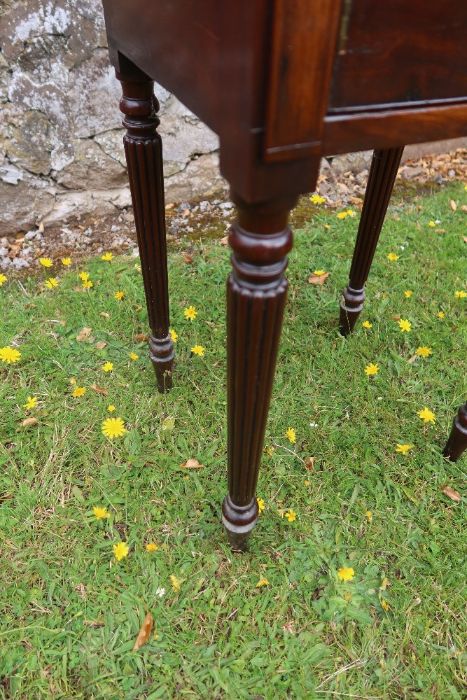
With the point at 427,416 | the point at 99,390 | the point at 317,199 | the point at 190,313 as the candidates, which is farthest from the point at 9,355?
the point at 317,199

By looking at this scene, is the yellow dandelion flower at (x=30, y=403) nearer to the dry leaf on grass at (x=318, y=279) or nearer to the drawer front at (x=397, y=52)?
the dry leaf on grass at (x=318, y=279)

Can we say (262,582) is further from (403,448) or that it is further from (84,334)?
(84,334)

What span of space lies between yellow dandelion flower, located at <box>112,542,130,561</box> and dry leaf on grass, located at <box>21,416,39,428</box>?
1.46ft

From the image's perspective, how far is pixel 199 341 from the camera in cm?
171

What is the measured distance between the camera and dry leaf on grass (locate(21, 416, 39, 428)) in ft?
4.76

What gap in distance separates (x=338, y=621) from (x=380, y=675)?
0.12 meters

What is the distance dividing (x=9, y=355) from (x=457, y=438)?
4.12 feet

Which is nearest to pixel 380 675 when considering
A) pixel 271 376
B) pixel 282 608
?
pixel 282 608

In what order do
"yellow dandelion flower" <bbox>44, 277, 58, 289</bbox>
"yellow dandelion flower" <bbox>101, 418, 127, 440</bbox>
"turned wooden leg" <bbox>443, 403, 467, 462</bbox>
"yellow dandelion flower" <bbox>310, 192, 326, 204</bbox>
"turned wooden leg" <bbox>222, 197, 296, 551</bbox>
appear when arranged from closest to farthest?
1. "turned wooden leg" <bbox>222, 197, 296, 551</bbox>
2. "turned wooden leg" <bbox>443, 403, 467, 462</bbox>
3. "yellow dandelion flower" <bbox>101, 418, 127, 440</bbox>
4. "yellow dandelion flower" <bbox>44, 277, 58, 289</bbox>
5. "yellow dandelion flower" <bbox>310, 192, 326, 204</bbox>

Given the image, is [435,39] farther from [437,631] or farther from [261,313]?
[437,631]

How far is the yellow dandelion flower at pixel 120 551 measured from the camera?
1.20 meters

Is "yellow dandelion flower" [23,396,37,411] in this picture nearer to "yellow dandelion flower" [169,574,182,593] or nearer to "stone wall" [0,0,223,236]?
"yellow dandelion flower" [169,574,182,593]

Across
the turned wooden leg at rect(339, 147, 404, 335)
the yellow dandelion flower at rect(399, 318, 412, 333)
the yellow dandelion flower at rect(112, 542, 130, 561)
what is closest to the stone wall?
the turned wooden leg at rect(339, 147, 404, 335)

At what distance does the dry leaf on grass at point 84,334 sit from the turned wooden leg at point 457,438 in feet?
3.66
